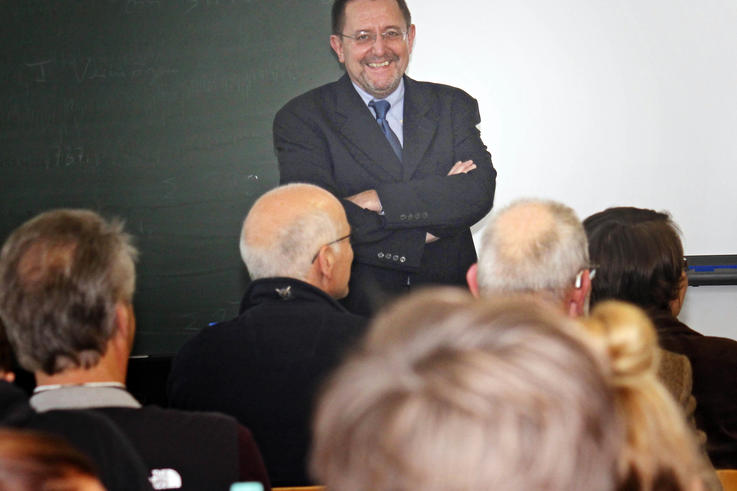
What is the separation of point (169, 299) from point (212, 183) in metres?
0.66

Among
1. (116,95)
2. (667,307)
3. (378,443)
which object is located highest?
(116,95)

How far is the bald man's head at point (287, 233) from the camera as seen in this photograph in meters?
2.64

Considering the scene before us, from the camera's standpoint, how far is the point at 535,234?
227 cm

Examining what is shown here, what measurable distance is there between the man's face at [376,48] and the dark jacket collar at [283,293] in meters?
1.83

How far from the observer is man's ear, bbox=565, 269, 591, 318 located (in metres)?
2.29

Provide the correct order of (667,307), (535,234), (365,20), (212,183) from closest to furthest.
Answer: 1. (535,234)
2. (667,307)
3. (365,20)
4. (212,183)

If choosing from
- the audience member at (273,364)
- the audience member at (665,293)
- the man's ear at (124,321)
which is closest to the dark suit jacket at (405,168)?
the audience member at (665,293)

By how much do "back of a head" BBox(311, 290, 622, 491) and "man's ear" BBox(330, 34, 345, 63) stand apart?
11.5ft

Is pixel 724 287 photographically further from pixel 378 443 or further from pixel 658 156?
pixel 378 443

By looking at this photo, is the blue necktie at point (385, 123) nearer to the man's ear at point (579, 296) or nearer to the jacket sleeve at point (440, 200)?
the jacket sleeve at point (440, 200)

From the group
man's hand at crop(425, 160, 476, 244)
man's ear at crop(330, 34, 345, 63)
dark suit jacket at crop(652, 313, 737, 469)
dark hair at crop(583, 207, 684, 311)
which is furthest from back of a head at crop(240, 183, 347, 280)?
man's ear at crop(330, 34, 345, 63)

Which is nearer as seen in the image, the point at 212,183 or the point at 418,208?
the point at 418,208

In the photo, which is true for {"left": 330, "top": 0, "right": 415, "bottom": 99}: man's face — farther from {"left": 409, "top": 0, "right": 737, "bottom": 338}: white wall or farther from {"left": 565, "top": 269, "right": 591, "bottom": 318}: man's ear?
{"left": 565, "top": 269, "right": 591, "bottom": 318}: man's ear

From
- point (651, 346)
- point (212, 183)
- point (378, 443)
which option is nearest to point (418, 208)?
point (212, 183)
